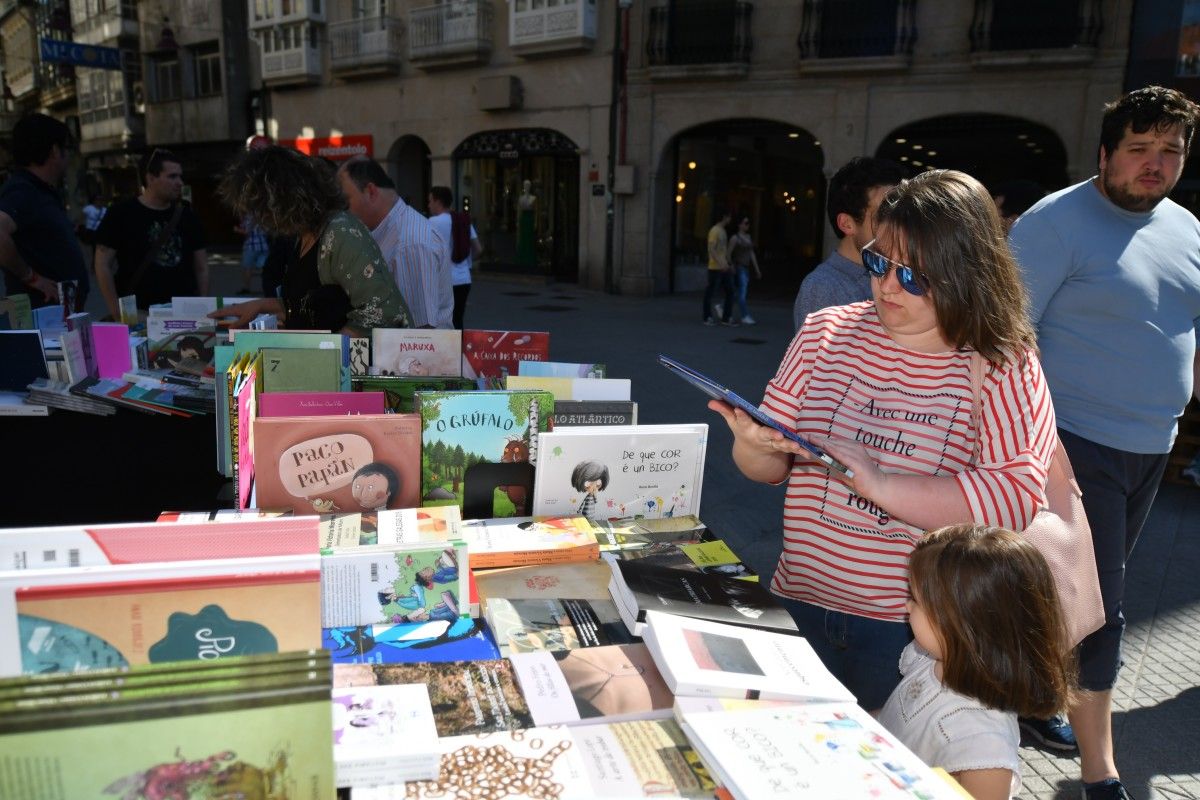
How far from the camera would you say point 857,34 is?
13.8 meters

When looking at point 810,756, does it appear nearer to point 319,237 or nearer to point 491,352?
point 491,352

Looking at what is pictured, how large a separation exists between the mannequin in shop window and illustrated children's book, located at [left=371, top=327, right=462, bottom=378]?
1606 centimetres

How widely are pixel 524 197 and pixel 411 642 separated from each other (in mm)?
17745

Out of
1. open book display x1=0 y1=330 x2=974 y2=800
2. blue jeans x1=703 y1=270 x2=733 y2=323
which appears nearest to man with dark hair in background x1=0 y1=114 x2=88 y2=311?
open book display x1=0 y1=330 x2=974 y2=800

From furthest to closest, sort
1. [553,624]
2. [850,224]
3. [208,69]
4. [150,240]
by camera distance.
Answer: [208,69] < [150,240] < [850,224] < [553,624]

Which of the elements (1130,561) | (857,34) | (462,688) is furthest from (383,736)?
(857,34)

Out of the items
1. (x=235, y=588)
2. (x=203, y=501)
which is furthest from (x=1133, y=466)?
(x=203, y=501)

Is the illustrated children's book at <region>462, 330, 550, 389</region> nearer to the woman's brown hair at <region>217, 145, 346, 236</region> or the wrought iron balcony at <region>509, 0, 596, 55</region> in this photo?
the woman's brown hair at <region>217, 145, 346, 236</region>

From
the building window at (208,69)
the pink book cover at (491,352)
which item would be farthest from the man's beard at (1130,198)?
the building window at (208,69)

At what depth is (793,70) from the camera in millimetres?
14461

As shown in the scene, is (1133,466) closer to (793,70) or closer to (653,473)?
(653,473)

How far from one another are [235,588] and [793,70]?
50.0ft

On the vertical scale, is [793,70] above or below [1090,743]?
above

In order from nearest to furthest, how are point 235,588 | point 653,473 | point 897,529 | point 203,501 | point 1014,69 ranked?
1. point 235,588
2. point 897,529
3. point 653,473
4. point 203,501
5. point 1014,69
